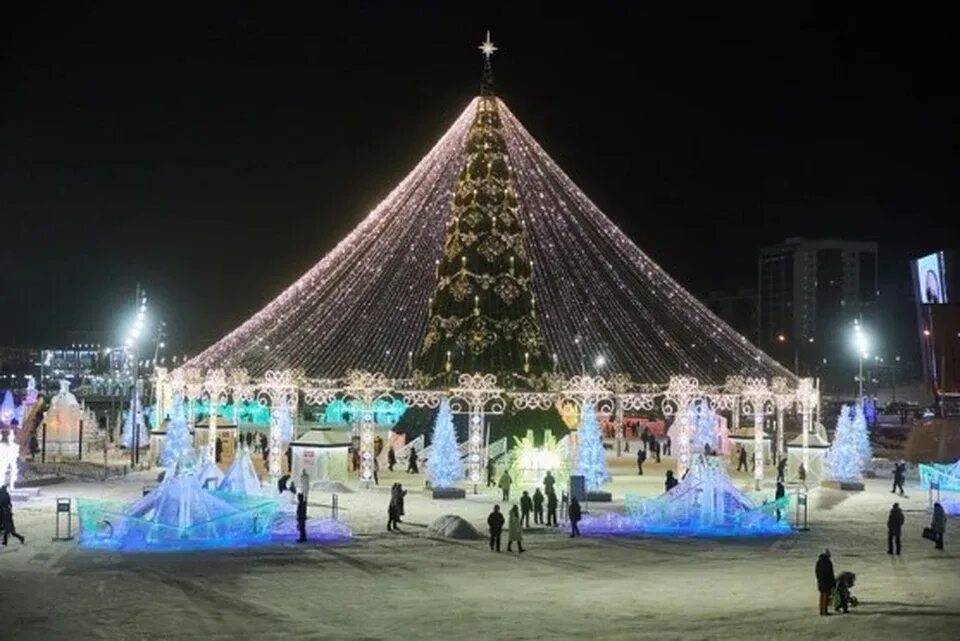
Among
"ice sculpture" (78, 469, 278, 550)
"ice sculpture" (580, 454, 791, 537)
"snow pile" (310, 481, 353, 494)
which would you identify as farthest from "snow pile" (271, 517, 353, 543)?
"snow pile" (310, 481, 353, 494)

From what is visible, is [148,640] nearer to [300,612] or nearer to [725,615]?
[300,612]

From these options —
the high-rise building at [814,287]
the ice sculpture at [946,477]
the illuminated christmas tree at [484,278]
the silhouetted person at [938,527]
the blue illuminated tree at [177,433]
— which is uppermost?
the high-rise building at [814,287]

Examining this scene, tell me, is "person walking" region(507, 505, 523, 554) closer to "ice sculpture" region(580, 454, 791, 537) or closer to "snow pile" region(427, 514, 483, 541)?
"snow pile" region(427, 514, 483, 541)

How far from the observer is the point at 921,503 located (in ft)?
110

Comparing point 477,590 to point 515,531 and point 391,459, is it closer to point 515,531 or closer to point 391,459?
point 515,531

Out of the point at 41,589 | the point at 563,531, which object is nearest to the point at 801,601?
the point at 563,531

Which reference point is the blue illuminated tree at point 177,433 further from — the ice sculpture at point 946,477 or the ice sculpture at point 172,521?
the ice sculpture at point 946,477

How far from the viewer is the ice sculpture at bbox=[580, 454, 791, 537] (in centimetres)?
2611

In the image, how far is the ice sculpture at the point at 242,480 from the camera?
1107 inches

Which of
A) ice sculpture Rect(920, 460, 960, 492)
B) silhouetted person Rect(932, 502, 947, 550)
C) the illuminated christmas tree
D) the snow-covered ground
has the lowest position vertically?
the snow-covered ground

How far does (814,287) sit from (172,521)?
139471mm

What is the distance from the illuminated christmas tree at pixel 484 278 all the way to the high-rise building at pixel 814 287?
354 ft

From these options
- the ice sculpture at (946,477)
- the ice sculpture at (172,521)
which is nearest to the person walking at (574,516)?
the ice sculpture at (172,521)

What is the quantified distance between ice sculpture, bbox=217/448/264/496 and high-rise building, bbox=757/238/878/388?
123m
